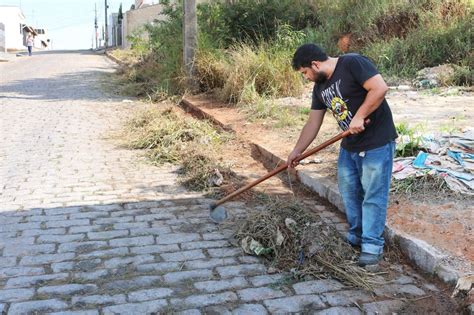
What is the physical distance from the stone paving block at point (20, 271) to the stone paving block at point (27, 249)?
0.27 meters

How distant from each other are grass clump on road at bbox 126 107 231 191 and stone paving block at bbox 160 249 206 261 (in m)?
1.61

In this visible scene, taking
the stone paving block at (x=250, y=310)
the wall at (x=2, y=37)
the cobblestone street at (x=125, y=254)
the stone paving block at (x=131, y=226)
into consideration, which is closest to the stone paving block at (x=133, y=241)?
the cobblestone street at (x=125, y=254)

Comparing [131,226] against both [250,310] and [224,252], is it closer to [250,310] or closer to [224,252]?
[224,252]

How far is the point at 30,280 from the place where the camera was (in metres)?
3.53

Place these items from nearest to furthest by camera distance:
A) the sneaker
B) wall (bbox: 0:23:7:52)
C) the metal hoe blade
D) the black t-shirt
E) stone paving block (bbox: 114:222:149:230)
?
→ the black t-shirt, the sneaker, stone paving block (bbox: 114:222:149:230), the metal hoe blade, wall (bbox: 0:23:7:52)

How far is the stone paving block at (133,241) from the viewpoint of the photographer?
4.19 meters

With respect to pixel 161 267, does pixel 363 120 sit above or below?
above

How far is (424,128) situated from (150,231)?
3.72 metres

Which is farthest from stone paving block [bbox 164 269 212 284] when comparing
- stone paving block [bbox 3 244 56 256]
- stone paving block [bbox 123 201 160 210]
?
stone paving block [bbox 123 201 160 210]

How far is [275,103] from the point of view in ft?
30.4

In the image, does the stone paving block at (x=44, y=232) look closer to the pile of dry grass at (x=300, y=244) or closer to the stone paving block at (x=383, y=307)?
the pile of dry grass at (x=300, y=244)

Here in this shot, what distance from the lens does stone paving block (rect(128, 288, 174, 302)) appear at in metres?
3.31

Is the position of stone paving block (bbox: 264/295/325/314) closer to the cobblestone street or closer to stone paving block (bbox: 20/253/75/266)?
the cobblestone street

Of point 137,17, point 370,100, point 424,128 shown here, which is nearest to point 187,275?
point 370,100
